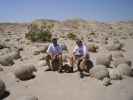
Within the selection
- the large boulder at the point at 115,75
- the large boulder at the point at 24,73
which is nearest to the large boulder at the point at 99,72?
the large boulder at the point at 115,75

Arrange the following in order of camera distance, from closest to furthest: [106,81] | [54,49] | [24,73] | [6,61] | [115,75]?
[106,81] → [115,75] → [24,73] → [54,49] → [6,61]

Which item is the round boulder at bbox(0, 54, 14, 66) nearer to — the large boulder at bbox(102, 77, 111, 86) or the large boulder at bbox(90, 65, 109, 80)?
the large boulder at bbox(90, 65, 109, 80)

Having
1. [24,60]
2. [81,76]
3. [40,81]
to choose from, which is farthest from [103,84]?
[24,60]

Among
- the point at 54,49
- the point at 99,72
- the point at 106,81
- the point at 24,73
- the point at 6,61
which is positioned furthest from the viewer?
the point at 6,61

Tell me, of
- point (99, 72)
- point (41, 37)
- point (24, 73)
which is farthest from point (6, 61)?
point (41, 37)

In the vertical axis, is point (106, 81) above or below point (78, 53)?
below

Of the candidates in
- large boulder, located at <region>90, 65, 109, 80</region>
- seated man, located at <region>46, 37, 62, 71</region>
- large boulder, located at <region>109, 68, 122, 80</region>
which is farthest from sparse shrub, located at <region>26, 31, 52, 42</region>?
large boulder, located at <region>109, 68, 122, 80</region>

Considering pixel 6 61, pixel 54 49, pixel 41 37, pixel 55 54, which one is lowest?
pixel 41 37

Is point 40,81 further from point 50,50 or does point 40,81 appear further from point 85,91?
point 85,91

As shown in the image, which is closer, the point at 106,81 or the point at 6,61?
the point at 106,81

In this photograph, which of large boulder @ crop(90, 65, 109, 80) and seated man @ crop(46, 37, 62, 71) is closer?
large boulder @ crop(90, 65, 109, 80)

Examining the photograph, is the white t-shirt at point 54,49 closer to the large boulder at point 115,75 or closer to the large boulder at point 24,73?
the large boulder at point 24,73

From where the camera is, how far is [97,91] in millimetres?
8445

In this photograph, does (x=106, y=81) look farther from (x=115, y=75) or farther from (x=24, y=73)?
(x=24, y=73)
